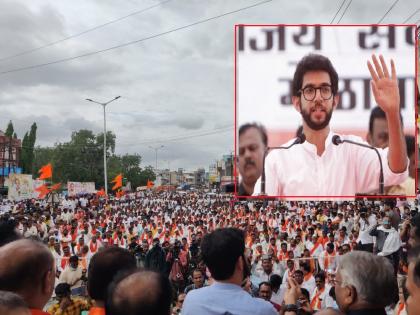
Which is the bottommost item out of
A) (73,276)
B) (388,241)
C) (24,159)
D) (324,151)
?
(73,276)

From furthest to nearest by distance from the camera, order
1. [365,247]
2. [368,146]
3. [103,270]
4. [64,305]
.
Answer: [365,247]
[368,146]
[64,305]
[103,270]

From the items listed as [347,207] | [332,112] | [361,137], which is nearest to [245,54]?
[332,112]

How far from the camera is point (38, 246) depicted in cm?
211

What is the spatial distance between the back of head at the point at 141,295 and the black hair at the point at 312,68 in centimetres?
622

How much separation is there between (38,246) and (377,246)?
6.87m

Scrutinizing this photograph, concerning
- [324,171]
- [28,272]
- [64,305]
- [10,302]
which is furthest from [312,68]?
[10,302]

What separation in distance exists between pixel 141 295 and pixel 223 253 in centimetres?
63

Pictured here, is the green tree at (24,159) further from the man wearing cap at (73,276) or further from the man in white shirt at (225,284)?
the man in white shirt at (225,284)

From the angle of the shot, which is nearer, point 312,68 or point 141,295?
point 141,295

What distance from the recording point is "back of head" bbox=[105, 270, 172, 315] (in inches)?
67.3

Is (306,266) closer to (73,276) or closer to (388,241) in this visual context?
(388,241)

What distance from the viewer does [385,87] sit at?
24.5ft

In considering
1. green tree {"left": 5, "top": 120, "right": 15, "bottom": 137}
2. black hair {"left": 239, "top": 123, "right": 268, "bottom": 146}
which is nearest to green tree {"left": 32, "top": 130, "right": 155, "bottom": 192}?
green tree {"left": 5, "top": 120, "right": 15, "bottom": 137}

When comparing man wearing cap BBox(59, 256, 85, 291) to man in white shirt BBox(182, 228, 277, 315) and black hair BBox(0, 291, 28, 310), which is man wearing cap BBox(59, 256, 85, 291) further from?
black hair BBox(0, 291, 28, 310)
